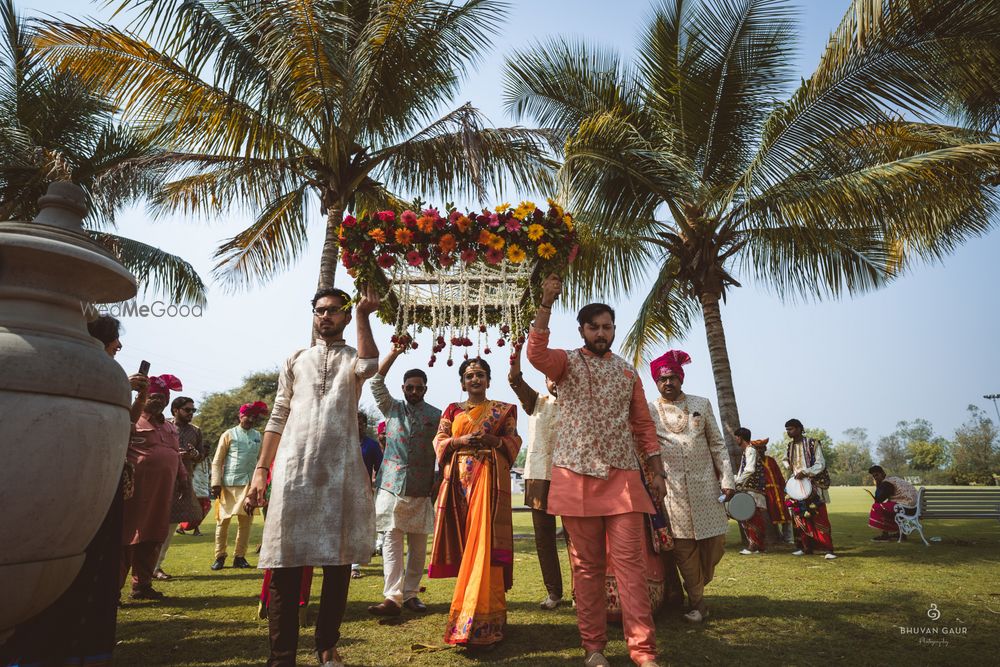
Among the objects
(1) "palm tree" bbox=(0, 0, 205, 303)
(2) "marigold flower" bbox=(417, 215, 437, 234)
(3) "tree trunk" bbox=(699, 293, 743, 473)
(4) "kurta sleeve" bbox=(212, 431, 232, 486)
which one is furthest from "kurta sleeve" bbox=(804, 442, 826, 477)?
(1) "palm tree" bbox=(0, 0, 205, 303)

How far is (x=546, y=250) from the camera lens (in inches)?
149

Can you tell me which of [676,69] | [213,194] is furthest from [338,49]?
[676,69]

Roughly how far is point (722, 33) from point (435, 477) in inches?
336

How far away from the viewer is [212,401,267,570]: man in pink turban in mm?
7477

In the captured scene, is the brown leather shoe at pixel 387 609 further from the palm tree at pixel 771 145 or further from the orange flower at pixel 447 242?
the palm tree at pixel 771 145

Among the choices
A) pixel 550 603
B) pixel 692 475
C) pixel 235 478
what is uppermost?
pixel 235 478

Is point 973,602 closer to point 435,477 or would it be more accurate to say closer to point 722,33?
point 435,477

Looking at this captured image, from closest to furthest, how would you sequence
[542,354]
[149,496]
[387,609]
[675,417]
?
[542,354] < [387,609] < [675,417] < [149,496]

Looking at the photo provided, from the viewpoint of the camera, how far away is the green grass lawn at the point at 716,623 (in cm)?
361

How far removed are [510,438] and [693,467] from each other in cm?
A: 163

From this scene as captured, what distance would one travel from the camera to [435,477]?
5484 mm

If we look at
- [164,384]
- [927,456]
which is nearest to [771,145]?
[164,384]

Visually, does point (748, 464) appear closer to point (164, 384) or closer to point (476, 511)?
point (476, 511)

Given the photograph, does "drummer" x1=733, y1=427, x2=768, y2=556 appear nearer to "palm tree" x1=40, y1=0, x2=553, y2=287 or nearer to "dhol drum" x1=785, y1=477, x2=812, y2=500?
"dhol drum" x1=785, y1=477, x2=812, y2=500
